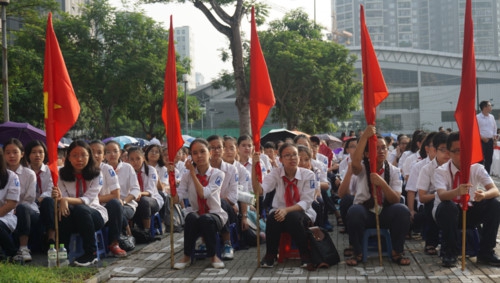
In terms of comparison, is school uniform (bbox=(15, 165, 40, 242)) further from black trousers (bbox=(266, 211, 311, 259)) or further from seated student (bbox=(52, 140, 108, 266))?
black trousers (bbox=(266, 211, 311, 259))

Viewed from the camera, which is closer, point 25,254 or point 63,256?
point 63,256

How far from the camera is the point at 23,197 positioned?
8617mm

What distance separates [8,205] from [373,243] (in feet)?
15.2

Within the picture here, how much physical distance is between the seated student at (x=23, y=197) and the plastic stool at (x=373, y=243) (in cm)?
428

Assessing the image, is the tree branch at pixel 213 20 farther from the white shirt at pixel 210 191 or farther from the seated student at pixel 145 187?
the white shirt at pixel 210 191

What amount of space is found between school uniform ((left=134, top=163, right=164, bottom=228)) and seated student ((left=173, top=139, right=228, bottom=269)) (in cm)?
153

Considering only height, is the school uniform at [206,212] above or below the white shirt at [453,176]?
below

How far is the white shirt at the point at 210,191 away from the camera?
821 cm

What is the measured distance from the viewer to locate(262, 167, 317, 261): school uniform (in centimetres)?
768

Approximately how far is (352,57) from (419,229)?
33.5 m

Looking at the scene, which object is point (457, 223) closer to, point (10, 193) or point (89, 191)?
point (89, 191)

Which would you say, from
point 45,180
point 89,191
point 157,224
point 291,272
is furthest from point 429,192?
point 45,180

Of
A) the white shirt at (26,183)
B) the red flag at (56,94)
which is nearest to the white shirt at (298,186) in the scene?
the red flag at (56,94)

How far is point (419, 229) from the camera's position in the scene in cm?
963
